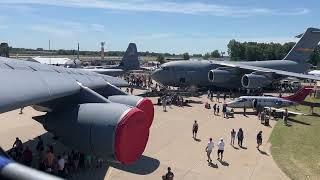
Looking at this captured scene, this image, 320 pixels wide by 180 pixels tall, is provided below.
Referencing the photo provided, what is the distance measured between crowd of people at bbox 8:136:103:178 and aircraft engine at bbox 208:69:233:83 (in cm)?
3307

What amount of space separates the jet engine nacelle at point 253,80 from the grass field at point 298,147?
517 inches

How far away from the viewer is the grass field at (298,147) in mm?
18484

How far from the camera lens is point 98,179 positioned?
15.2m

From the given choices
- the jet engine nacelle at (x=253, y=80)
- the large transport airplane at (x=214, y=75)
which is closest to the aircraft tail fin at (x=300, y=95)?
the jet engine nacelle at (x=253, y=80)

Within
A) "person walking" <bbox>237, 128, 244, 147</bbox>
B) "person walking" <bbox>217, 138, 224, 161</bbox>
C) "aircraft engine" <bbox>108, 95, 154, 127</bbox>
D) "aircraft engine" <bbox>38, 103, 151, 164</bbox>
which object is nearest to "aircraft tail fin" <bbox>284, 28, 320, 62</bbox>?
"person walking" <bbox>237, 128, 244, 147</bbox>

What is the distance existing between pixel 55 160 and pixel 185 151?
7963 millimetres

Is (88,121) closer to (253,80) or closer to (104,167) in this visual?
(104,167)

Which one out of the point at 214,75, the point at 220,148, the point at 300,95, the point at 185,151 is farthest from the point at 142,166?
the point at 214,75

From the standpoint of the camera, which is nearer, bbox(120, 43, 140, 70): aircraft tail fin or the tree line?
bbox(120, 43, 140, 70): aircraft tail fin

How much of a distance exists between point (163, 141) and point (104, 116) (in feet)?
40.9

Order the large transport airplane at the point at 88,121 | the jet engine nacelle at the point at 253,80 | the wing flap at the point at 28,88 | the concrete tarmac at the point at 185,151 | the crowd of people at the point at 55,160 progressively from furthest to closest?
the jet engine nacelle at the point at 253,80 < the concrete tarmac at the point at 185,151 < the crowd of people at the point at 55,160 < the large transport airplane at the point at 88,121 < the wing flap at the point at 28,88

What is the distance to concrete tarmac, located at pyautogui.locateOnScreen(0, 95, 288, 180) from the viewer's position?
16.8 m

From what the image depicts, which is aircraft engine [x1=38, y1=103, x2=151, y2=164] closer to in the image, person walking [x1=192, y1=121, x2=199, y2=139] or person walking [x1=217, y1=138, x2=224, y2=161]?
person walking [x1=217, y1=138, x2=224, y2=161]

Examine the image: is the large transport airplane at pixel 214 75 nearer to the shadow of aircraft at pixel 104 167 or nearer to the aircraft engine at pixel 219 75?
the aircraft engine at pixel 219 75
